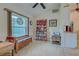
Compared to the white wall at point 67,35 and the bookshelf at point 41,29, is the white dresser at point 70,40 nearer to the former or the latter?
the white wall at point 67,35

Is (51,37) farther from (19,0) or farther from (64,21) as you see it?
(19,0)

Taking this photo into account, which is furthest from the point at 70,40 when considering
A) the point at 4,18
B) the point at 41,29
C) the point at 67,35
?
the point at 4,18

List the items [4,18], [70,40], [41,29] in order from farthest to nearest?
[70,40], [41,29], [4,18]

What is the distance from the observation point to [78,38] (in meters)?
5.71

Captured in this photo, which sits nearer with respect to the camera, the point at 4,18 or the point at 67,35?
the point at 4,18

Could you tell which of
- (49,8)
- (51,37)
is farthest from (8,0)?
(51,37)

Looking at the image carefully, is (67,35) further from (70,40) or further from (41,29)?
(41,29)

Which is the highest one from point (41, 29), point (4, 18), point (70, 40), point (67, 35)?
point (4, 18)

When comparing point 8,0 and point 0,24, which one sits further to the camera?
point 0,24

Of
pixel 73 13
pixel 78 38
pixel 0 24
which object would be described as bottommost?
pixel 78 38

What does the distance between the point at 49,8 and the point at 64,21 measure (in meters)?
1.57

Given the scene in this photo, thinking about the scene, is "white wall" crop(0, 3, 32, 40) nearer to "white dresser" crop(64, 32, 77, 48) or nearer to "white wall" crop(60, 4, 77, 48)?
"white wall" crop(60, 4, 77, 48)

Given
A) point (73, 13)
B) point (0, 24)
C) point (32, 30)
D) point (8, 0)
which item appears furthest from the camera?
point (73, 13)

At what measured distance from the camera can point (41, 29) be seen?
5.45 meters
